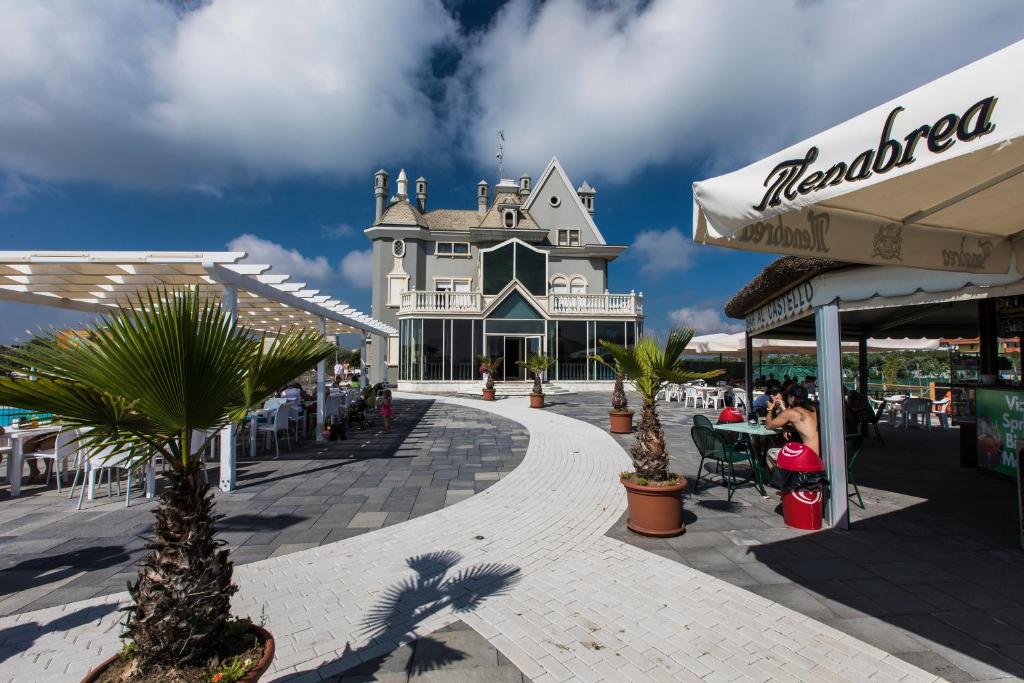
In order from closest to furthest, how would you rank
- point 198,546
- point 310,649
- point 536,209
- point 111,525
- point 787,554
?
point 198,546 → point 310,649 → point 787,554 → point 111,525 → point 536,209

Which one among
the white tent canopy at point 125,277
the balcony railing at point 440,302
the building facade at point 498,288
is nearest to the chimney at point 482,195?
the building facade at point 498,288

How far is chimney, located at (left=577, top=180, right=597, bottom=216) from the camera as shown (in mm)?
30781

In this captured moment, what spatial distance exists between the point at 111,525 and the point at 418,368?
1761cm

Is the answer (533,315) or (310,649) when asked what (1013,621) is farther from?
(533,315)

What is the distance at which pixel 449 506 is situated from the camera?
546cm

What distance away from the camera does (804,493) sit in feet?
15.1

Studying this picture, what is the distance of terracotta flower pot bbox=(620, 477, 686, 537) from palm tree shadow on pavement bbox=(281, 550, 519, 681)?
1.39m

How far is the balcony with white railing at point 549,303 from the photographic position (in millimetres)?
22562

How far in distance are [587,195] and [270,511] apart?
95.3 ft

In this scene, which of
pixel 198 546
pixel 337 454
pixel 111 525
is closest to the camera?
pixel 198 546

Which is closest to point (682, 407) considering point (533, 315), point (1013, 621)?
point (533, 315)

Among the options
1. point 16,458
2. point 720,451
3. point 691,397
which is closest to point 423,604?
point 720,451

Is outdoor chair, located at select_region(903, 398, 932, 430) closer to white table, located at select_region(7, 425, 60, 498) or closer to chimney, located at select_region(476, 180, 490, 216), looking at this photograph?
white table, located at select_region(7, 425, 60, 498)

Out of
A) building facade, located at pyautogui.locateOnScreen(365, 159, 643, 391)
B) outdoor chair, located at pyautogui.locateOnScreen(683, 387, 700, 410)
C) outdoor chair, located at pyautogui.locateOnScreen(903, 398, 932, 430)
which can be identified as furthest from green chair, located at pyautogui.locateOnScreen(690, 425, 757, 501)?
building facade, located at pyautogui.locateOnScreen(365, 159, 643, 391)
